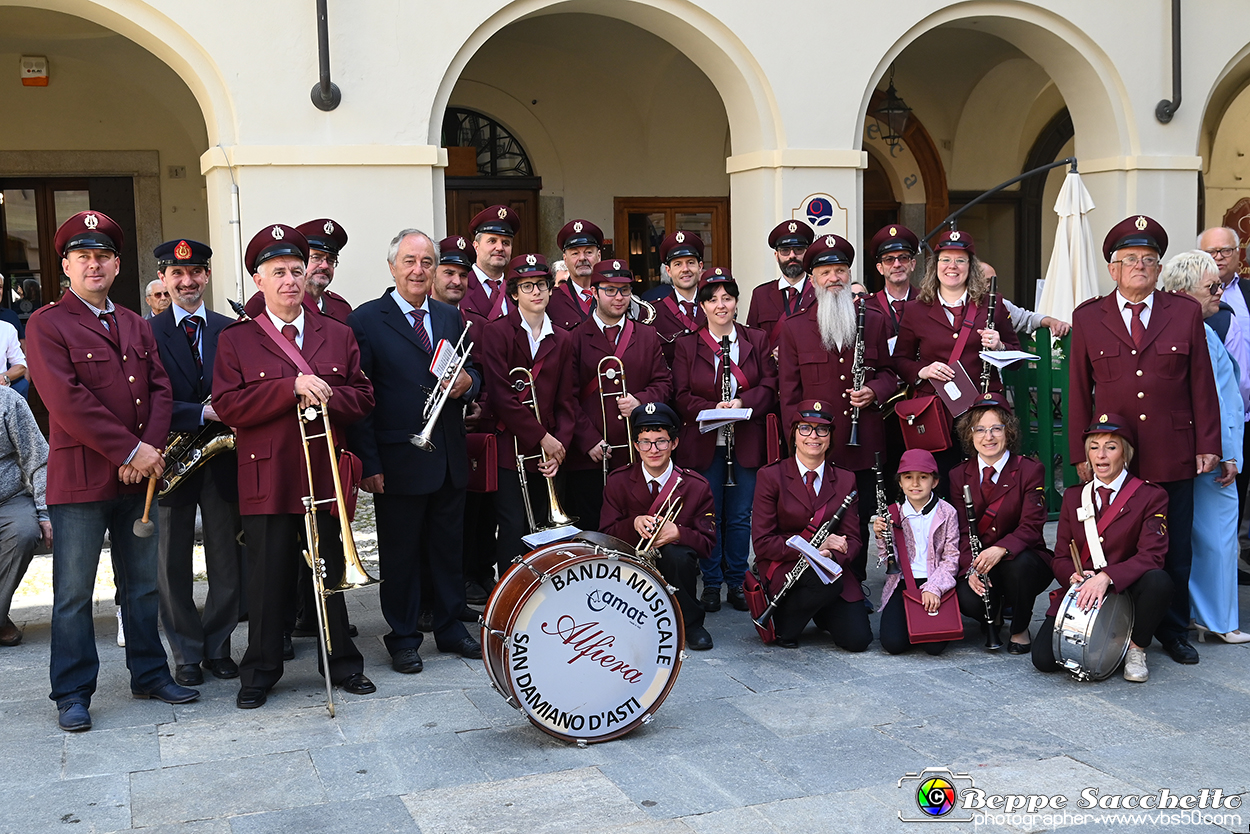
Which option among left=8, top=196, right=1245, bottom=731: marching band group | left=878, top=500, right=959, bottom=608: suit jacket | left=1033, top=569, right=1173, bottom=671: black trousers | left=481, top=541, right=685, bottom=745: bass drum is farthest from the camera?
left=878, top=500, right=959, bottom=608: suit jacket

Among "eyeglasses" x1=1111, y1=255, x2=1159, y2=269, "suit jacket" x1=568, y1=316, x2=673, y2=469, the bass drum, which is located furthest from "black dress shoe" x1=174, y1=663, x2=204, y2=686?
"eyeglasses" x1=1111, y1=255, x2=1159, y2=269

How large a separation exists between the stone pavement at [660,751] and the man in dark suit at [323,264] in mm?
1863

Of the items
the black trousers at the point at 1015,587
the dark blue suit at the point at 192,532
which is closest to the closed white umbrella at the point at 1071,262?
the black trousers at the point at 1015,587

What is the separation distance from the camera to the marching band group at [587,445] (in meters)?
5.15

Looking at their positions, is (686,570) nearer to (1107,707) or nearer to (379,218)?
(1107,707)

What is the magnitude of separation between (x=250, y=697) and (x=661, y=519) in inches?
80.4

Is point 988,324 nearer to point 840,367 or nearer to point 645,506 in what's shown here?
point 840,367

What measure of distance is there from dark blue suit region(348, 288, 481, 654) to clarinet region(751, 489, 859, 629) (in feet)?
5.26

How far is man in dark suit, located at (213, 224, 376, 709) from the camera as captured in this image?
5113mm

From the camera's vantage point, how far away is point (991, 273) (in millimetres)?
7246

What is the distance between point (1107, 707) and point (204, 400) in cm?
417

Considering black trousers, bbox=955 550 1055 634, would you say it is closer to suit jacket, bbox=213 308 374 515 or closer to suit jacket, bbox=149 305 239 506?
suit jacket, bbox=213 308 374 515

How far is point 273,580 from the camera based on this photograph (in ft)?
17.4

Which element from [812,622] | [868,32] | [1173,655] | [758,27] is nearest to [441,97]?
[758,27]
